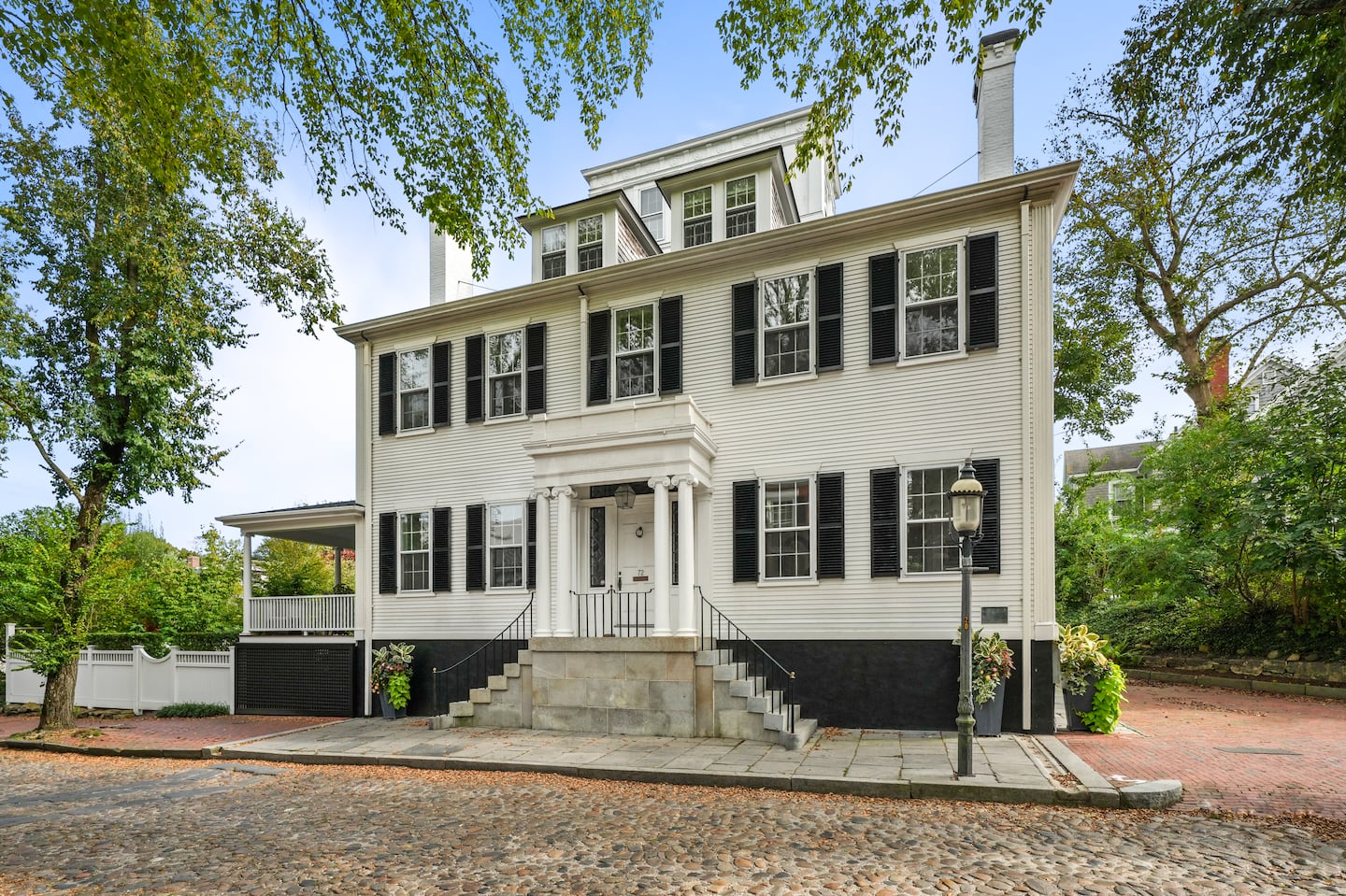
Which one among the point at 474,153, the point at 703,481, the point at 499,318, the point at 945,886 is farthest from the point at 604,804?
the point at 499,318

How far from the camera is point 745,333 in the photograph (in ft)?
42.4

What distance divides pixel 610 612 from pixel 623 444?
2.97 metres

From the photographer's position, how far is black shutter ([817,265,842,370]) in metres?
12.3

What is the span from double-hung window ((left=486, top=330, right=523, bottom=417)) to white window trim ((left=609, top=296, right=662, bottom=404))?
72.6 inches

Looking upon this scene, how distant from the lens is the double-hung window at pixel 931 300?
11.6m

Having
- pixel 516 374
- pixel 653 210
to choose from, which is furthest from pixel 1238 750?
pixel 653 210

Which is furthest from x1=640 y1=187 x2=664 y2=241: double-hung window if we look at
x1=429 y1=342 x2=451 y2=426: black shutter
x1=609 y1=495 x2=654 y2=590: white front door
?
x1=609 y1=495 x2=654 y2=590: white front door

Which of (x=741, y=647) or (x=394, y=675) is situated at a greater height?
(x=741, y=647)

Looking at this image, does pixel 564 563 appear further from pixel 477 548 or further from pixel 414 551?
pixel 414 551

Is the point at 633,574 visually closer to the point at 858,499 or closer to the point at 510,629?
the point at 510,629


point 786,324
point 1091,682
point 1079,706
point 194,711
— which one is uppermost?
point 786,324

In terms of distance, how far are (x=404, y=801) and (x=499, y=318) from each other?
30.2 ft

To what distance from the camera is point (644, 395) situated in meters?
13.6

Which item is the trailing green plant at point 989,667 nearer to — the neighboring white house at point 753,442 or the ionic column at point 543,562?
the neighboring white house at point 753,442
